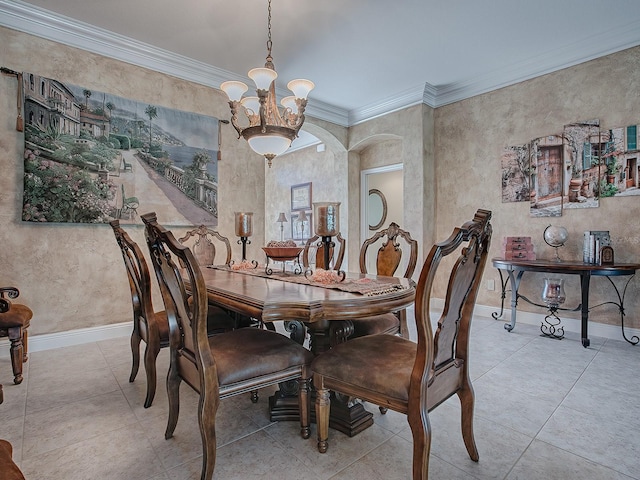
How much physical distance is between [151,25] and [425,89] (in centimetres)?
308

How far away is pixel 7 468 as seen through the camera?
0.75 m

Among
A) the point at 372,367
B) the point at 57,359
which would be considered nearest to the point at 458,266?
the point at 372,367

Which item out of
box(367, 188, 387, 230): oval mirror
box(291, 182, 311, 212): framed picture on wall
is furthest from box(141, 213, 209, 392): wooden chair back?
box(291, 182, 311, 212): framed picture on wall

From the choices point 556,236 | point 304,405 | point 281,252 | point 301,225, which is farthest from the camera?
point 301,225

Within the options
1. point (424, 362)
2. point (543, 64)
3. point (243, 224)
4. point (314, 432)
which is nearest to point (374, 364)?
point (424, 362)

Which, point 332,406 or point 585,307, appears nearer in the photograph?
point 332,406

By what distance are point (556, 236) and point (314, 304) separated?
3.08 meters

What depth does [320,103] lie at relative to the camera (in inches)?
191

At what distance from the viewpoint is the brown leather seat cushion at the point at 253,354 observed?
136 centimetres

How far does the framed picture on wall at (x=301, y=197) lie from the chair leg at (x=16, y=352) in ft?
17.2

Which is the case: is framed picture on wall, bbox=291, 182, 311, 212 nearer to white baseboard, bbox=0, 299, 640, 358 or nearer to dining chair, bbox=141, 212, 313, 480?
white baseboard, bbox=0, 299, 640, 358

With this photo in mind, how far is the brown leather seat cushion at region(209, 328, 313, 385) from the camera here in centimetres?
136

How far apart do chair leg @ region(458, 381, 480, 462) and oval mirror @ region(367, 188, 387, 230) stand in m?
4.64

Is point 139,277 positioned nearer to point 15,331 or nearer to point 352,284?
point 15,331
